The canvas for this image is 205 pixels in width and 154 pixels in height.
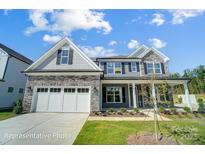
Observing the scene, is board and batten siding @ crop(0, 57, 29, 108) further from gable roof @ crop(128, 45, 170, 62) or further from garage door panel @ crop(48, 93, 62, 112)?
gable roof @ crop(128, 45, 170, 62)

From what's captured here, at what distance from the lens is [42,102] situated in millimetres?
12828

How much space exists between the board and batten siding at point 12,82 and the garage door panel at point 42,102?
5.61 m

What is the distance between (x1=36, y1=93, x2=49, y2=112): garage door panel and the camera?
41.7ft

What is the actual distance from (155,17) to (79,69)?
768 cm

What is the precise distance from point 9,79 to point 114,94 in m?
12.2

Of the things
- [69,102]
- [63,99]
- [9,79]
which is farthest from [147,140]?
[9,79]

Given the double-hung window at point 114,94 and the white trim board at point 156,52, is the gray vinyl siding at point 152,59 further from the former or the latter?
the double-hung window at point 114,94

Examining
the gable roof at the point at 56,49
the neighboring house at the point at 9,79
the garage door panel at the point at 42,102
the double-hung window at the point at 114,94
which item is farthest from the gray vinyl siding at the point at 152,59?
the neighboring house at the point at 9,79

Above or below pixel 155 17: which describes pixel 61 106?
below

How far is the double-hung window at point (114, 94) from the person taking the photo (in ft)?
54.7

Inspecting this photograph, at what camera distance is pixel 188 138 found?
18.4ft
